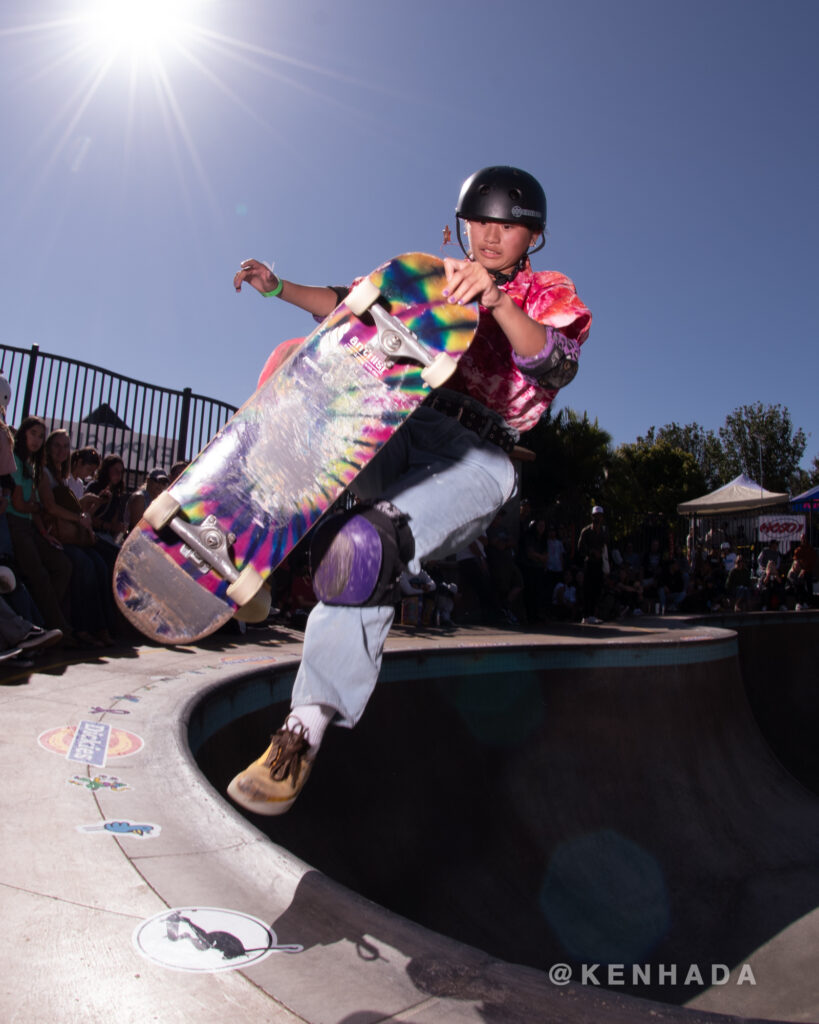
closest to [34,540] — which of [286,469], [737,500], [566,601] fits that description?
[286,469]

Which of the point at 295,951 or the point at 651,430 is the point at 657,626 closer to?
the point at 295,951

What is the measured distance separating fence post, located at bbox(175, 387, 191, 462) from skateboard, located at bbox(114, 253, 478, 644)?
7.98 m

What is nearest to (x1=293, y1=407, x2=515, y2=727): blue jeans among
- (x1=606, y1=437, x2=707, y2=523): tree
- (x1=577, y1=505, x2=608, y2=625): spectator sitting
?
(x1=577, y1=505, x2=608, y2=625): spectator sitting

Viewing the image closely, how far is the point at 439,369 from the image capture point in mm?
2096

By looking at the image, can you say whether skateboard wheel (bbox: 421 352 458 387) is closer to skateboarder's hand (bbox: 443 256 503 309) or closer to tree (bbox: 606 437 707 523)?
skateboarder's hand (bbox: 443 256 503 309)

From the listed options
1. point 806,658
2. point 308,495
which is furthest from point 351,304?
point 806,658

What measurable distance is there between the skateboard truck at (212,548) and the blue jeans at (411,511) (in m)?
0.20

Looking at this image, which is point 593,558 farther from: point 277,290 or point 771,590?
point 277,290

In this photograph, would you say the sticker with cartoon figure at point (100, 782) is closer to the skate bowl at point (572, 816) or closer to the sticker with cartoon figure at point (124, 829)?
the sticker with cartoon figure at point (124, 829)

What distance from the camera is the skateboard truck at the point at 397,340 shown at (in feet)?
6.89

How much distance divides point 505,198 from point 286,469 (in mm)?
1252

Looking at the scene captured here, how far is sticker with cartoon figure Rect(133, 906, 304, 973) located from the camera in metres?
1.19

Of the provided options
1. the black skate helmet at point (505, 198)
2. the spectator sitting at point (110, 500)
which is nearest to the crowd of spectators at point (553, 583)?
the spectator sitting at point (110, 500)

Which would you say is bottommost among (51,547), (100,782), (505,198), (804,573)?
(804,573)
